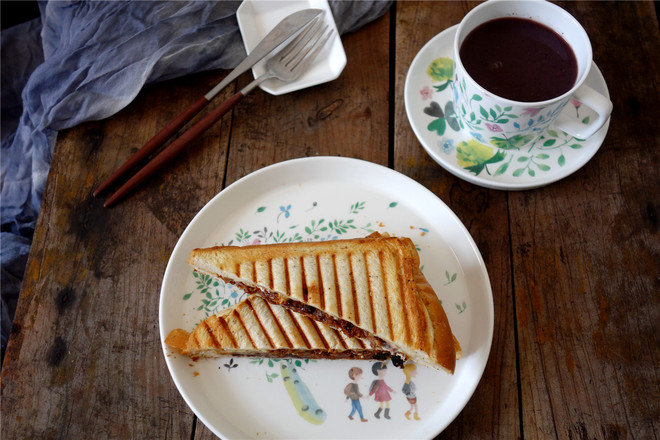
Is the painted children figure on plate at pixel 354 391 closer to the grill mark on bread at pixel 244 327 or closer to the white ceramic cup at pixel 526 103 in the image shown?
the grill mark on bread at pixel 244 327

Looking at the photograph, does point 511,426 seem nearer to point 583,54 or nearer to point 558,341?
point 558,341

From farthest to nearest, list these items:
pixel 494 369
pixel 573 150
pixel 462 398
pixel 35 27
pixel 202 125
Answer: pixel 35 27
pixel 202 125
pixel 573 150
pixel 494 369
pixel 462 398

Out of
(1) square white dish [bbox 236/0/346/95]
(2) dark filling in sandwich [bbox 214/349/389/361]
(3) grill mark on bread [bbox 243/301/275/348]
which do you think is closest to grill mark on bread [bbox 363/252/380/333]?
(2) dark filling in sandwich [bbox 214/349/389/361]

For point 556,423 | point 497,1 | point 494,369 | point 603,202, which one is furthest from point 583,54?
point 556,423

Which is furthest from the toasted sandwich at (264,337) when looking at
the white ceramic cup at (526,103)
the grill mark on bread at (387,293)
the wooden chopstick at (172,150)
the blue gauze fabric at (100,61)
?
the blue gauze fabric at (100,61)

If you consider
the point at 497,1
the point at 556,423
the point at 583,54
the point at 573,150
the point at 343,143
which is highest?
the point at 497,1

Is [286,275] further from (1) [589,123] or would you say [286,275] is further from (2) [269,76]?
(1) [589,123]
